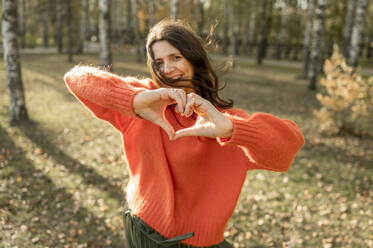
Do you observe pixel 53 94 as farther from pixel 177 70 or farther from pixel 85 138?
pixel 177 70

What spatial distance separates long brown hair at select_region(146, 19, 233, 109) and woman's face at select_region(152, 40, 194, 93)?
0.8 inches

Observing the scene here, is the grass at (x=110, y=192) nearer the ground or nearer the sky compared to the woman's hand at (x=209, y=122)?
nearer the ground

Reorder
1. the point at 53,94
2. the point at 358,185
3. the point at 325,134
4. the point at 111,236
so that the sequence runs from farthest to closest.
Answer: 1. the point at 53,94
2. the point at 325,134
3. the point at 358,185
4. the point at 111,236

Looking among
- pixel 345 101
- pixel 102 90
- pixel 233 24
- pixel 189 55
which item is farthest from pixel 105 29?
pixel 233 24

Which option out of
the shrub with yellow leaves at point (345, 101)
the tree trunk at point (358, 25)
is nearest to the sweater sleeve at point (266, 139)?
the shrub with yellow leaves at point (345, 101)

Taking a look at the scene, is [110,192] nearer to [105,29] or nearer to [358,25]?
[105,29]

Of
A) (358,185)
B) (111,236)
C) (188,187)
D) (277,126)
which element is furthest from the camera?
(358,185)

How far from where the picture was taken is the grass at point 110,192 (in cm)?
466

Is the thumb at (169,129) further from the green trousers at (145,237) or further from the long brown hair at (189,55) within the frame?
the green trousers at (145,237)

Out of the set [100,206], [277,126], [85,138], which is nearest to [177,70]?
[277,126]

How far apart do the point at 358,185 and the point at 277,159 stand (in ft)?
18.2

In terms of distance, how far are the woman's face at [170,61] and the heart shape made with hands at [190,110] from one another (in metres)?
0.35

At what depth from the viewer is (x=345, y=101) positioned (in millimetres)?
7969

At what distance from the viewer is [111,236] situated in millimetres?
4594
